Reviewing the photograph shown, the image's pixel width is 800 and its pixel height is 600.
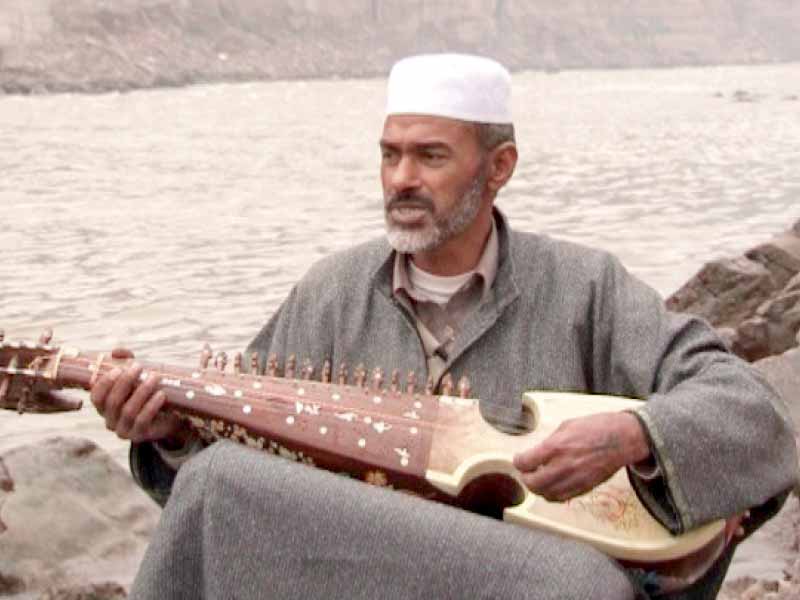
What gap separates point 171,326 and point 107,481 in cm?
584

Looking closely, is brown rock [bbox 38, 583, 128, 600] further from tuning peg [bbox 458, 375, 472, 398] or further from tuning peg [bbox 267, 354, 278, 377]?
tuning peg [bbox 458, 375, 472, 398]

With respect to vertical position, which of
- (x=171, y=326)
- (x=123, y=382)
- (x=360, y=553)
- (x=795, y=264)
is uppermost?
(x=123, y=382)

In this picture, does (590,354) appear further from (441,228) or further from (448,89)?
(448,89)

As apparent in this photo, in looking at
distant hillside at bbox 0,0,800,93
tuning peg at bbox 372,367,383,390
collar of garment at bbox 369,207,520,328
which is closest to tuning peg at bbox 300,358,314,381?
tuning peg at bbox 372,367,383,390

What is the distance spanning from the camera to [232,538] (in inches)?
106

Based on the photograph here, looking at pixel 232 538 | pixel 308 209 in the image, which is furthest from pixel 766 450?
pixel 308 209

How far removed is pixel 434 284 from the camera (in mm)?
3301

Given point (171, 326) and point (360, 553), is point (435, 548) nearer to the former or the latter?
point (360, 553)

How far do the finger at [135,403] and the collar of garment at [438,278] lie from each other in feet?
1.91

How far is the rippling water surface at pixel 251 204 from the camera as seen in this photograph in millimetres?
12656

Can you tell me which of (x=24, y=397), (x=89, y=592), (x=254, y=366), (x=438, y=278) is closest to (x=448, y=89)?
(x=438, y=278)

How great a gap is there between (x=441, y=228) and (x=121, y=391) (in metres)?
0.73

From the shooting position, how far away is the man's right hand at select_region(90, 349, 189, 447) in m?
2.90

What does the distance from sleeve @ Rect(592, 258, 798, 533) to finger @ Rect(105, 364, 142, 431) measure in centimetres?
90
